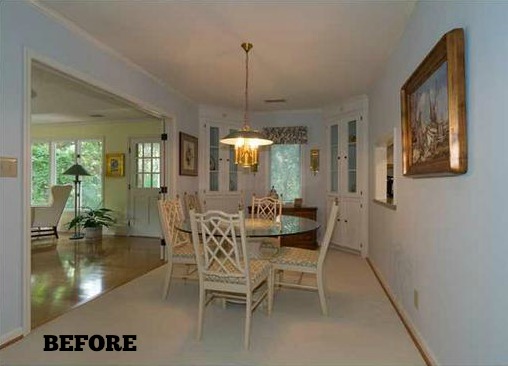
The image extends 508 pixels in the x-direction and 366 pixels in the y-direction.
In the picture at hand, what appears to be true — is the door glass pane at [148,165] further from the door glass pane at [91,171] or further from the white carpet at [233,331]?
the white carpet at [233,331]

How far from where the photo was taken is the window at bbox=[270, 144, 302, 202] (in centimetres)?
625

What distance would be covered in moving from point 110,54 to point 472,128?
327 centimetres

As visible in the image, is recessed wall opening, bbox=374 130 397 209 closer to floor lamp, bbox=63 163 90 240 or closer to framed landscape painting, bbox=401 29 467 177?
framed landscape painting, bbox=401 29 467 177

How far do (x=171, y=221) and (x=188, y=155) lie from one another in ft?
Answer: 6.37

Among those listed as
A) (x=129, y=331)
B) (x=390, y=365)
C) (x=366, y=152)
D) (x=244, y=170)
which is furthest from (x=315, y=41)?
(x=244, y=170)

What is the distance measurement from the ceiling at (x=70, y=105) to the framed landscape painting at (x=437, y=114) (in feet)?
10.2

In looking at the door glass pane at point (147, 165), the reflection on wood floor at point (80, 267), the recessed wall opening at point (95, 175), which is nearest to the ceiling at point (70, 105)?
the recessed wall opening at point (95, 175)

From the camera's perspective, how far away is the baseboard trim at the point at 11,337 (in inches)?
87.6

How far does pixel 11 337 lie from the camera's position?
2.29 metres

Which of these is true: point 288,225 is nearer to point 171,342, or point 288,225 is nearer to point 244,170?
point 171,342

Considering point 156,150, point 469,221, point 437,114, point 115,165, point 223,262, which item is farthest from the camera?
point 115,165

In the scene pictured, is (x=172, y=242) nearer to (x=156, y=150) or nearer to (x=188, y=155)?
(x=188, y=155)

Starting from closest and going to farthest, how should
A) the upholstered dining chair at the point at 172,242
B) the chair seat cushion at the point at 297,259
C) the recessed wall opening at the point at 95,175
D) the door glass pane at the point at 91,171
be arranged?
the chair seat cushion at the point at 297,259 < the upholstered dining chair at the point at 172,242 < the recessed wall opening at the point at 95,175 < the door glass pane at the point at 91,171

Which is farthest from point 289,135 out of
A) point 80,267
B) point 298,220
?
point 80,267
